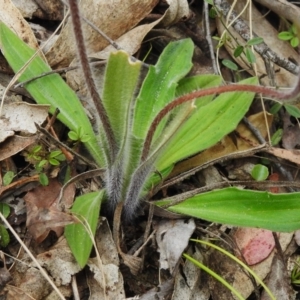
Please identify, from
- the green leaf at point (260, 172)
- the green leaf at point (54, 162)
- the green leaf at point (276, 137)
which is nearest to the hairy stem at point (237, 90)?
the green leaf at point (54, 162)

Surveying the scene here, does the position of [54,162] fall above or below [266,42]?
above

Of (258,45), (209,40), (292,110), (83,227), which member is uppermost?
(209,40)

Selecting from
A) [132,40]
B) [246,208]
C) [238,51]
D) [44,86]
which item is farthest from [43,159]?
[238,51]

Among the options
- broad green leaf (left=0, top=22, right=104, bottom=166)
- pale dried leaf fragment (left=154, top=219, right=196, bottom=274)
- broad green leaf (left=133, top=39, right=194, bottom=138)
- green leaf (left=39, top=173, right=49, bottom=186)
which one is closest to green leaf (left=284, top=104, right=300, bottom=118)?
broad green leaf (left=133, top=39, right=194, bottom=138)

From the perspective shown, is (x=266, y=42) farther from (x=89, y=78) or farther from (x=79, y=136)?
(x=89, y=78)

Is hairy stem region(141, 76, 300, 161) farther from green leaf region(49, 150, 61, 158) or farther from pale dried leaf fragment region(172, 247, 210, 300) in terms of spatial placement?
pale dried leaf fragment region(172, 247, 210, 300)

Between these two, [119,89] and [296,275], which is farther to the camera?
[296,275]

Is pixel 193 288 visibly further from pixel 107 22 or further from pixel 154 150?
pixel 107 22

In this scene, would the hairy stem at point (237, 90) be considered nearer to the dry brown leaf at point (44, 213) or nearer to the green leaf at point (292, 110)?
the dry brown leaf at point (44, 213)
